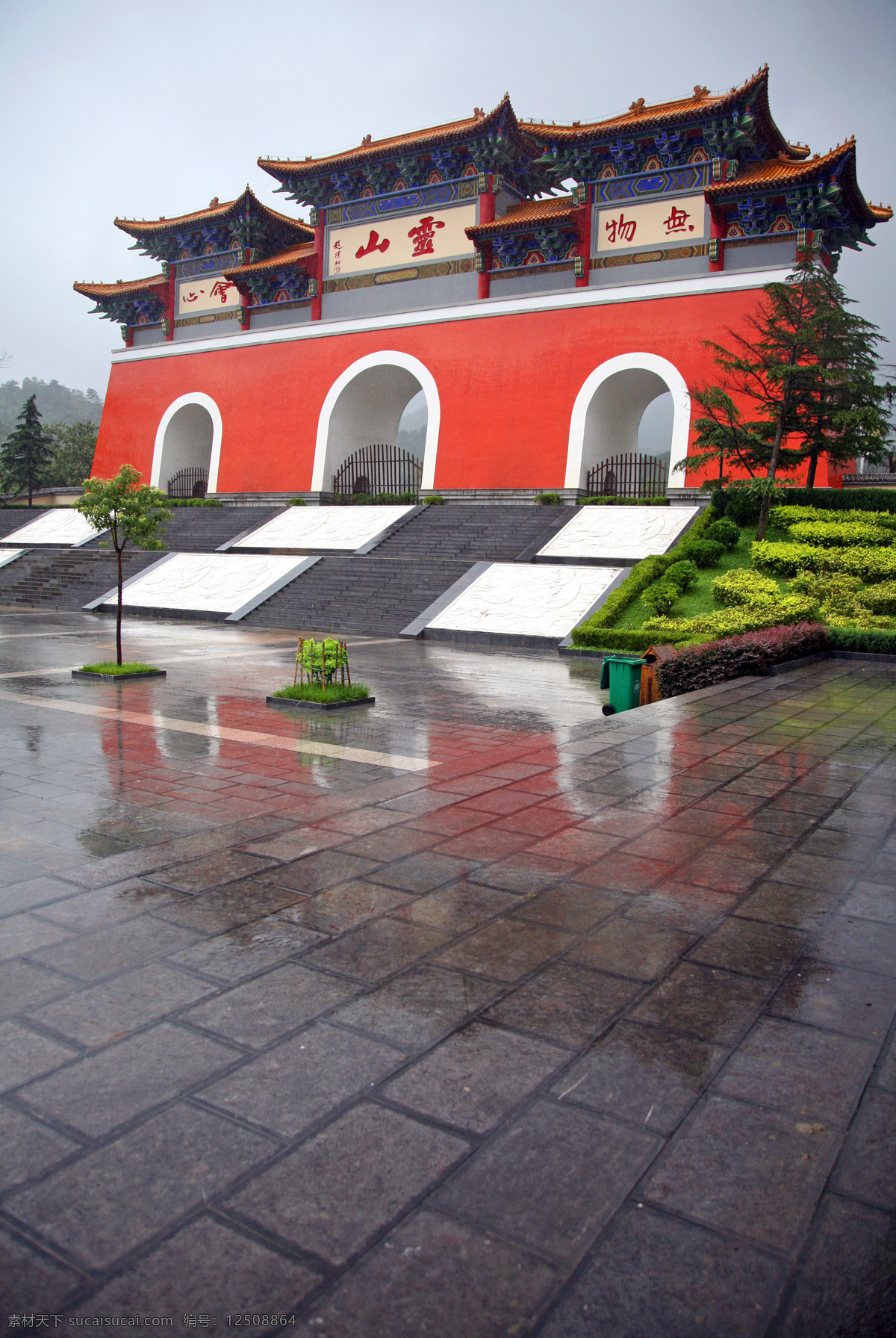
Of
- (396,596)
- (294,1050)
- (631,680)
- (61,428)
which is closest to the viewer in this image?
(294,1050)

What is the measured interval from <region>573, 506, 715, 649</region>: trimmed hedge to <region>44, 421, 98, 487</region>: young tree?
25808 mm

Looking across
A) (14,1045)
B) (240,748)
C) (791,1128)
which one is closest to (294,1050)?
(14,1045)

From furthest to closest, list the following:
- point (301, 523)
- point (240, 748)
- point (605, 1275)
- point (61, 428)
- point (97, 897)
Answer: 1. point (61, 428)
2. point (301, 523)
3. point (240, 748)
4. point (97, 897)
5. point (605, 1275)

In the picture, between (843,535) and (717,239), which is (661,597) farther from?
(717,239)

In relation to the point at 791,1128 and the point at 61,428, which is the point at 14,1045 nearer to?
the point at 791,1128

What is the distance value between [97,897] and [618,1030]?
6.54ft

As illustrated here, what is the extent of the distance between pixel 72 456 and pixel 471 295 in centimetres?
2124

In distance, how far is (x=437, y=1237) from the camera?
5.56 feet

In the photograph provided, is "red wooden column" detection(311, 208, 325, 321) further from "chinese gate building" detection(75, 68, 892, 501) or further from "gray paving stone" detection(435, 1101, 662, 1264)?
"gray paving stone" detection(435, 1101, 662, 1264)

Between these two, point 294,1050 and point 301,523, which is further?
point 301,523

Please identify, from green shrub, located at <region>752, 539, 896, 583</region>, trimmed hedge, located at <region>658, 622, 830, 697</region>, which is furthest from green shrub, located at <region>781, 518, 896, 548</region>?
trimmed hedge, located at <region>658, 622, 830, 697</region>

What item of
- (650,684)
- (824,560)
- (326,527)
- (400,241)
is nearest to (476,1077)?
(650,684)

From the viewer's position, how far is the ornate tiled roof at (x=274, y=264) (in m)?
24.5

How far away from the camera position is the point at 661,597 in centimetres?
1323
